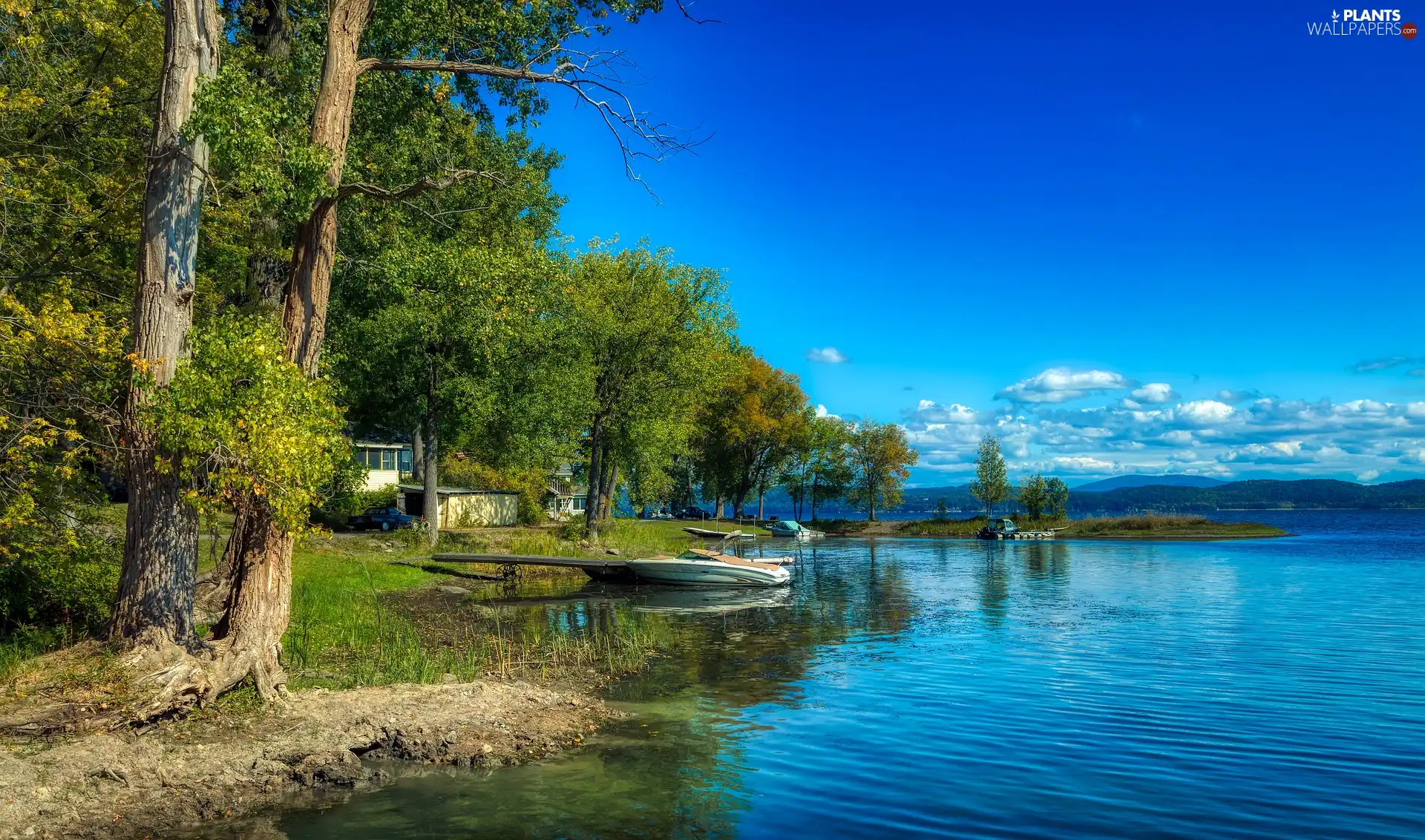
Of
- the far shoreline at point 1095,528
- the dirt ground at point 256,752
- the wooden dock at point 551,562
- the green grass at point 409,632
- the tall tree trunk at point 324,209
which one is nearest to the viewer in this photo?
the dirt ground at point 256,752

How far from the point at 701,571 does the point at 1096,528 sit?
6779 centimetres

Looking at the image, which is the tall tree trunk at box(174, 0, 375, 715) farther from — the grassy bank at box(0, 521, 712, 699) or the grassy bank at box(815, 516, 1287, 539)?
the grassy bank at box(815, 516, 1287, 539)

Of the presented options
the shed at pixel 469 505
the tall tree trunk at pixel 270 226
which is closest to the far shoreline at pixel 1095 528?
the shed at pixel 469 505

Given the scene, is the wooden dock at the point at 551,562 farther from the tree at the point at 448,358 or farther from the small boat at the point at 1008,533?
the small boat at the point at 1008,533

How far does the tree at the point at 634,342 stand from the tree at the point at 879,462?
182 ft

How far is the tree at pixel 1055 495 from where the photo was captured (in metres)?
99.8

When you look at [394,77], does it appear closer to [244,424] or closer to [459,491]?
[244,424]

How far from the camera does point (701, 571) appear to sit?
1499 inches

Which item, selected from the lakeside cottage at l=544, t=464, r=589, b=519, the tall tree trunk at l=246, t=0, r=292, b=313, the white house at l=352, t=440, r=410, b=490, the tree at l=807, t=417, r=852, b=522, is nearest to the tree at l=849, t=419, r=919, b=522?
the tree at l=807, t=417, r=852, b=522

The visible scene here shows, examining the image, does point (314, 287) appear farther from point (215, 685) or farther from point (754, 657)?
point (754, 657)

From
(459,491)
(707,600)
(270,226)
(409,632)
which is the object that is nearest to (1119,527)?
(459,491)

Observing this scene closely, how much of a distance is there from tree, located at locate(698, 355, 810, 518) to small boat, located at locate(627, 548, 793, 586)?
4745 cm

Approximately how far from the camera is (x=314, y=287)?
45.1 ft

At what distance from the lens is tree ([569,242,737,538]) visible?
46688mm
